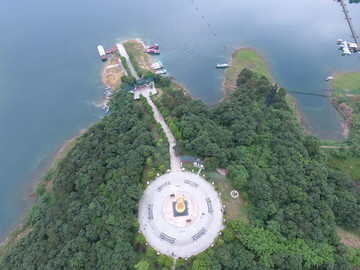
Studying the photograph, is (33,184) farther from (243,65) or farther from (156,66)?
(243,65)

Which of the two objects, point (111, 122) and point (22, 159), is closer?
point (111, 122)

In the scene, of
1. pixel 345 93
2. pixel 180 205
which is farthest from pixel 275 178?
pixel 345 93

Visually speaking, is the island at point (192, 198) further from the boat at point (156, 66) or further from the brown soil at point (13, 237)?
Answer: the boat at point (156, 66)

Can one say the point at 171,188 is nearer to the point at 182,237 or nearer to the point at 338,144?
the point at 182,237

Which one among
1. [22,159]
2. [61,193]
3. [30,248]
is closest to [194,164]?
[61,193]

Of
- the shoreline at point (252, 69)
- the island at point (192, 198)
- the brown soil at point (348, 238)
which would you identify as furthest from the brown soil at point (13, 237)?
the brown soil at point (348, 238)

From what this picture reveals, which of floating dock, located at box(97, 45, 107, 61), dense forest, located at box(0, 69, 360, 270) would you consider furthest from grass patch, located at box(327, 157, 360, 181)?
floating dock, located at box(97, 45, 107, 61)

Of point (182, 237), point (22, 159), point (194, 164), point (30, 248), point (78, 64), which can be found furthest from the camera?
point (78, 64)

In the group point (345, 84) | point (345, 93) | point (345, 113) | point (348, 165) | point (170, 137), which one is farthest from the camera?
point (345, 84)

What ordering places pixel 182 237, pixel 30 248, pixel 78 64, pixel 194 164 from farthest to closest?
pixel 78 64 < pixel 194 164 < pixel 30 248 < pixel 182 237
